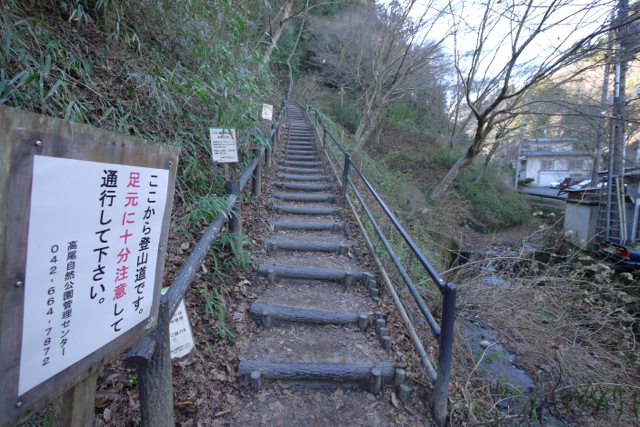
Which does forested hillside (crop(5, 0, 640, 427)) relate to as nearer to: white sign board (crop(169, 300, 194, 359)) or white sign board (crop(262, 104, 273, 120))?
white sign board (crop(169, 300, 194, 359))

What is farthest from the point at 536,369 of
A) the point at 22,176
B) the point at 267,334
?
the point at 22,176

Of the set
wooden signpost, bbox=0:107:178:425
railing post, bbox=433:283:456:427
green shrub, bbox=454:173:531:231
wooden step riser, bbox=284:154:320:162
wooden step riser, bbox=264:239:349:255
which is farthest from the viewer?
green shrub, bbox=454:173:531:231

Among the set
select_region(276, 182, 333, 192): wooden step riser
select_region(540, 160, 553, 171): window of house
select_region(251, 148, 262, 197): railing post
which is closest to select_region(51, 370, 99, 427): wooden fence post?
select_region(251, 148, 262, 197): railing post

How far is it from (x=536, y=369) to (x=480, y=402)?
9.65 ft

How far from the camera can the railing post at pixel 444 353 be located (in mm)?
1949

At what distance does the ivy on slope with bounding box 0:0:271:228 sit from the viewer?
2.28 meters

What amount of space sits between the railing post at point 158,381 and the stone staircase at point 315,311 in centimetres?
82

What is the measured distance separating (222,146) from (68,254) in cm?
286

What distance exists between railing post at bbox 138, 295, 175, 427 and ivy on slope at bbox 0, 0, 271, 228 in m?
1.58

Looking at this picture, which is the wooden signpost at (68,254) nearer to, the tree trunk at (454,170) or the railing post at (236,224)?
the railing post at (236,224)

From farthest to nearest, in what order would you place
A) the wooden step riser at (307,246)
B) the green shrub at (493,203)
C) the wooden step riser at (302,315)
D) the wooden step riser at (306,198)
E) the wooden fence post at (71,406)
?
1. the green shrub at (493,203)
2. the wooden step riser at (306,198)
3. the wooden step riser at (307,246)
4. the wooden step riser at (302,315)
5. the wooden fence post at (71,406)

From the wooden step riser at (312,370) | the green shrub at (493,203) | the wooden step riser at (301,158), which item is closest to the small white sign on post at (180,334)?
the wooden step riser at (312,370)

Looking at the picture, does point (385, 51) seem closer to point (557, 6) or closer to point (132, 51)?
point (557, 6)

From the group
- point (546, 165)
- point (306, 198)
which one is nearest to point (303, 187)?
point (306, 198)
